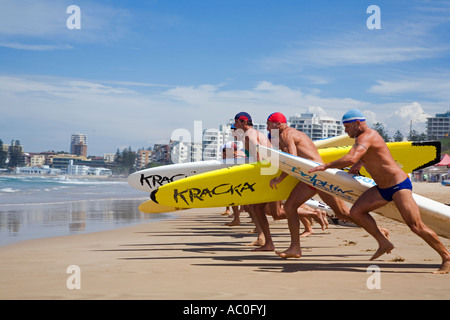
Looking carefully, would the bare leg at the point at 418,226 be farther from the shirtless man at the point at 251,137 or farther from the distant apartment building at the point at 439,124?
the distant apartment building at the point at 439,124

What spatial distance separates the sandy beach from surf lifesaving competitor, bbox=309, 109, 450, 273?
360 millimetres

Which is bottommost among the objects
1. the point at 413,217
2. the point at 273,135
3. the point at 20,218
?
the point at 20,218

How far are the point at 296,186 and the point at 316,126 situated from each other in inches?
5571

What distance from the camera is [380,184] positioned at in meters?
5.13

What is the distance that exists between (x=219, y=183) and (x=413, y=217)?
3.32 meters

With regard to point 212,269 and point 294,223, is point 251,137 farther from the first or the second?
point 212,269

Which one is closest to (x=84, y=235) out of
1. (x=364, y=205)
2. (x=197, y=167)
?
(x=197, y=167)

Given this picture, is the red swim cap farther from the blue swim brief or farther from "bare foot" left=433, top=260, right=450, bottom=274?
"bare foot" left=433, top=260, right=450, bottom=274

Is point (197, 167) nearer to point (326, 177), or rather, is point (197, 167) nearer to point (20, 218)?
point (20, 218)

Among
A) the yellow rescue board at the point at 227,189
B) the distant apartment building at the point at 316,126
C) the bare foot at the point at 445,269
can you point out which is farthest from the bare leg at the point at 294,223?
the distant apartment building at the point at 316,126

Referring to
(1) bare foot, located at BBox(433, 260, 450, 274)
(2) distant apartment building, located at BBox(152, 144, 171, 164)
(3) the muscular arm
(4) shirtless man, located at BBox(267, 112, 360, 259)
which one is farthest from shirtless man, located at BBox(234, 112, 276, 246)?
(2) distant apartment building, located at BBox(152, 144, 171, 164)

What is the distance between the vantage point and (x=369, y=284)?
4453 millimetres

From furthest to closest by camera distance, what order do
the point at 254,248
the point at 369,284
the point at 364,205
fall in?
the point at 254,248 → the point at 364,205 → the point at 369,284
